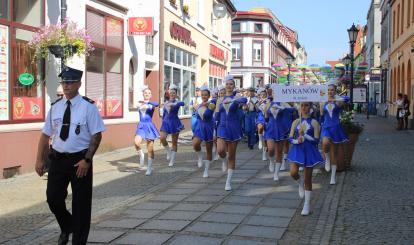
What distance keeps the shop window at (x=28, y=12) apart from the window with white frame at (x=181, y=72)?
8690 mm

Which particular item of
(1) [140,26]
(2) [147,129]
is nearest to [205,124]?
(2) [147,129]

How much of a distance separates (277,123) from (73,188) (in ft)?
20.6

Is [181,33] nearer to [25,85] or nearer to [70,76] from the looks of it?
[25,85]

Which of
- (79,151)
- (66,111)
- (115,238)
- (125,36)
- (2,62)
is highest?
(125,36)

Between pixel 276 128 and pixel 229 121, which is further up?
pixel 229 121

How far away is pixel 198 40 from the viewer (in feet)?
90.8

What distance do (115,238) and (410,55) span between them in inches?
1004

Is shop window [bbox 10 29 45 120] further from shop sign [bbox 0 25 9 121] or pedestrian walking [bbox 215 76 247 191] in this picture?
pedestrian walking [bbox 215 76 247 191]

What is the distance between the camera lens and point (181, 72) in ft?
80.8

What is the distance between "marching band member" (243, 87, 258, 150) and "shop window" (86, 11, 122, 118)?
399 cm

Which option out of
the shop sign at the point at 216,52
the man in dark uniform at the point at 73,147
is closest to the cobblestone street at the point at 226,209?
the man in dark uniform at the point at 73,147

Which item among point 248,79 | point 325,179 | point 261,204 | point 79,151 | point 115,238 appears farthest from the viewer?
point 248,79

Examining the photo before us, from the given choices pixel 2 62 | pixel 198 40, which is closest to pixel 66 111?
pixel 2 62

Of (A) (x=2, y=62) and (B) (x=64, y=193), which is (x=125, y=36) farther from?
(B) (x=64, y=193)
